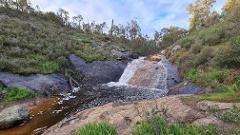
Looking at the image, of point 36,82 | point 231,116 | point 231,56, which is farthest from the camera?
point 36,82

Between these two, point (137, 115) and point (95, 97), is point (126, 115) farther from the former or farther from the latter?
point (95, 97)

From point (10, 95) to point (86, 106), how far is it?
5453 mm

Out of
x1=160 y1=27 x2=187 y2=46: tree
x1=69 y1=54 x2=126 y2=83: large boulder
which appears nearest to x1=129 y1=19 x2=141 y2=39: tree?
x1=160 y1=27 x2=187 y2=46: tree

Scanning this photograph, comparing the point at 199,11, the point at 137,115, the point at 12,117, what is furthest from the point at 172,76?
the point at 199,11

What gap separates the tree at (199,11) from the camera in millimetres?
52803

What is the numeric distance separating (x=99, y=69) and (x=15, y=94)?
38.4 ft

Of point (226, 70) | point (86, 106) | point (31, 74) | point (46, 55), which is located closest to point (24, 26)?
point (46, 55)

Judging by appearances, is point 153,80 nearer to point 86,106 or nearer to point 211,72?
point 211,72

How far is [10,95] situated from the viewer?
65.5 feet

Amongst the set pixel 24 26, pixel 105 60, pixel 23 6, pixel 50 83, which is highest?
pixel 23 6

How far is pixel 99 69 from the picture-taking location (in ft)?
101

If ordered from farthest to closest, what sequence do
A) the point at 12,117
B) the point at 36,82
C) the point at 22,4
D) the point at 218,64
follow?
the point at 22,4
the point at 36,82
the point at 218,64
the point at 12,117

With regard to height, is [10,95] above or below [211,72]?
below

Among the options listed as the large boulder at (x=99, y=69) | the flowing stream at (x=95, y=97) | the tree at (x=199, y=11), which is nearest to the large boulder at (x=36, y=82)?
the flowing stream at (x=95, y=97)
